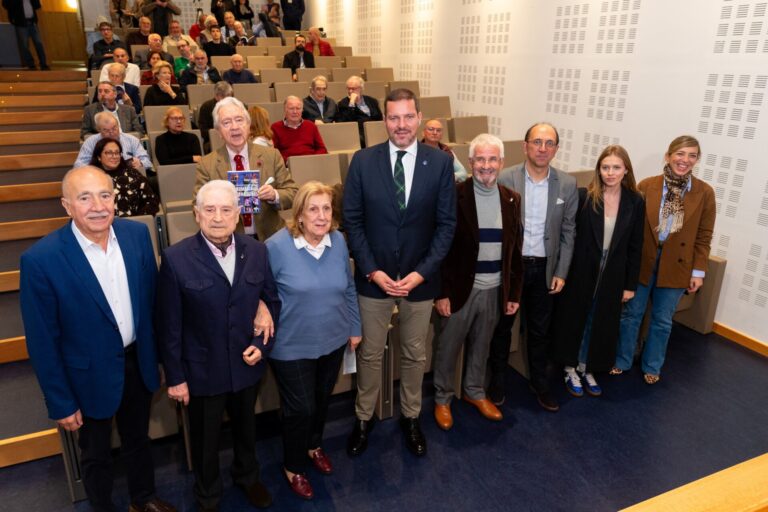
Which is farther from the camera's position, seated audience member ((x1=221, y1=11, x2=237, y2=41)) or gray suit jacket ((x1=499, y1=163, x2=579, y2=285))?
seated audience member ((x1=221, y1=11, x2=237, y2=41))

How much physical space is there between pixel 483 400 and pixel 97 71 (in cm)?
621

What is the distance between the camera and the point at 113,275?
1.84m

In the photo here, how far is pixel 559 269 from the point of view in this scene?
9.45ft

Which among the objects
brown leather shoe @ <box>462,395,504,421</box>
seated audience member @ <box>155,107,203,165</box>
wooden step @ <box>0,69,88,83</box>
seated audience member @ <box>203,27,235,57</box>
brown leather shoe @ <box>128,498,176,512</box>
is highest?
seated audience member @ <box>203,27,235,57</box>

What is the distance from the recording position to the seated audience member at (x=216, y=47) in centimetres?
783

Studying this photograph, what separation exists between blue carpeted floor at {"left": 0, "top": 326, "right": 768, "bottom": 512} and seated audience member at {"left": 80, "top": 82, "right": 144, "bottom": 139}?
3314 mm

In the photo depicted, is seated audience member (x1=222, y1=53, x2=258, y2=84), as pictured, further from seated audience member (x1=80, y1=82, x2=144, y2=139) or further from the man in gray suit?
the man in gray suit

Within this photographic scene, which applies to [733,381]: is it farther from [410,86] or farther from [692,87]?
[410,86]

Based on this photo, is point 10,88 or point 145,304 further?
point 10,88

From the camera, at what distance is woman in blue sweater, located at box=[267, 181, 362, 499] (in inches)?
82.7

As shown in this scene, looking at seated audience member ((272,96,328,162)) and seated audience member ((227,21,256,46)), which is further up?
seated audience member ((227,21,256,46))

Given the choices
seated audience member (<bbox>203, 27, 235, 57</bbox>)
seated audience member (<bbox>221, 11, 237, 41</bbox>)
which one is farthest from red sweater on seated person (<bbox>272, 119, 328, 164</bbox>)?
seated audience member (<bbox>221, 11, 237, 41</bbox>)

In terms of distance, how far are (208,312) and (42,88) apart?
660cm

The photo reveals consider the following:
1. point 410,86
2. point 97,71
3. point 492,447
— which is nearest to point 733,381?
point 492,447
